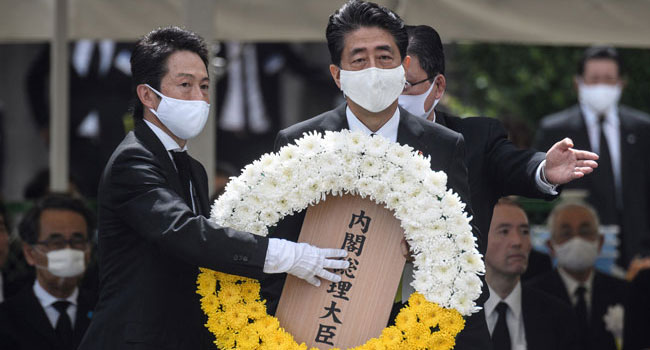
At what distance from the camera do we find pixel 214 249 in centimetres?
417

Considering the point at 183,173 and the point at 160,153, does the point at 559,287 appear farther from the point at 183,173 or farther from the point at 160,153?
the point at 160,153

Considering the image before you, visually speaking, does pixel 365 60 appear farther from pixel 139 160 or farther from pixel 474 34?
pixel 474 34

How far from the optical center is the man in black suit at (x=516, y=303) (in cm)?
651

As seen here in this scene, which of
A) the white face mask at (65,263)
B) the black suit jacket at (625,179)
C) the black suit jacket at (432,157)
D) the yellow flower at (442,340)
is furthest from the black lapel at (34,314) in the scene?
the black suit jacket at (625,179)

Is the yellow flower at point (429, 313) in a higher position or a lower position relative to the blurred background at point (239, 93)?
lower

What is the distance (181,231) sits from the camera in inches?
164

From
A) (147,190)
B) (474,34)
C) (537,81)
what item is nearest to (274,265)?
(147,190)

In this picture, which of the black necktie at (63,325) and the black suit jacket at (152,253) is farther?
the black necktie at (63,325)

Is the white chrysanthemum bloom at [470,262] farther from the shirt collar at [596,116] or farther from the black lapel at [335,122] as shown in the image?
the shirt collar at [596,116]

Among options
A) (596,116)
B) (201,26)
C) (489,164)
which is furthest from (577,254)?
(201,26)

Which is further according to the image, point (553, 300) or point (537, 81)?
point (537, 81)

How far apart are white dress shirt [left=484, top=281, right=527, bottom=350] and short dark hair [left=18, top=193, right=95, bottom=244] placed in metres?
2.44

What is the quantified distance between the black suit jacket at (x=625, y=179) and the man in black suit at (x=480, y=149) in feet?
13.4

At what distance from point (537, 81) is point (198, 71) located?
8.89m
